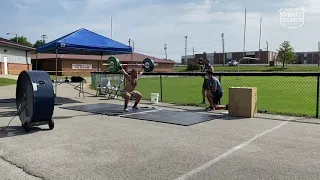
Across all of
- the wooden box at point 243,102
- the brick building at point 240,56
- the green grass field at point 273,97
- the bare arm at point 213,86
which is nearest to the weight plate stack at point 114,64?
the green grass field at point 273,97

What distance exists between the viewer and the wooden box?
33.2 feet

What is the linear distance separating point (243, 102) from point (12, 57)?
4066 cm

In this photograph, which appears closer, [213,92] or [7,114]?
[7,114]

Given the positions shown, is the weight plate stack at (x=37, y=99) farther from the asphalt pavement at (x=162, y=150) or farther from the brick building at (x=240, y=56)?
the brick building at (x=240, y=56)

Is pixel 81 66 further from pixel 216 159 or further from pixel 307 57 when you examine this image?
pixel 307 57

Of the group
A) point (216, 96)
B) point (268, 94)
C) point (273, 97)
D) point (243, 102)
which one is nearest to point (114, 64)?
point (216, 96)

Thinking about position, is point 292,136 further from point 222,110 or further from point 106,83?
point 106,83

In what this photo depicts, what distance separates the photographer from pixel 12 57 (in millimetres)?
44531

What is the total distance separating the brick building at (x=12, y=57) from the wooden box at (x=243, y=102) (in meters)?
35.1

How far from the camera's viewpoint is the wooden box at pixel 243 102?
33.2 ft

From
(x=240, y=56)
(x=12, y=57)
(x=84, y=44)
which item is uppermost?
(x=240, y=56)

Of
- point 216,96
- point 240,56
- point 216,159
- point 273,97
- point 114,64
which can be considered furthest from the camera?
point 240,56

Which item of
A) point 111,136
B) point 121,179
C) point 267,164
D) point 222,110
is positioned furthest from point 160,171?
point 222,110

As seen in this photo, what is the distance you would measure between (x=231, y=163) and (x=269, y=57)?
4904 inches
